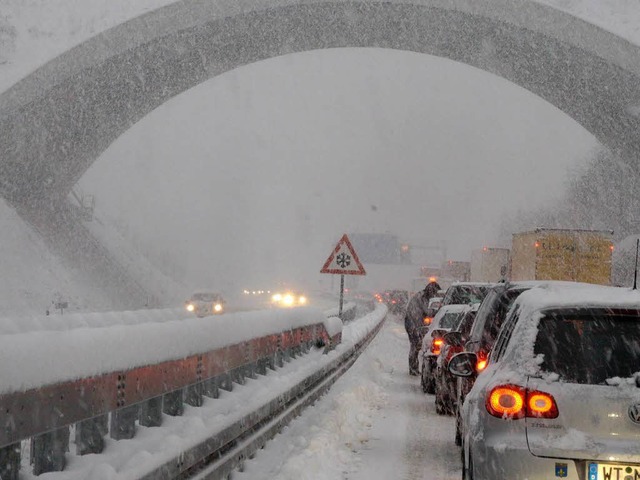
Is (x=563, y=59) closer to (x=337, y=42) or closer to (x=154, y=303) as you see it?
(x=337, y=42)

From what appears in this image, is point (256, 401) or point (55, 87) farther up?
point (55, 87)

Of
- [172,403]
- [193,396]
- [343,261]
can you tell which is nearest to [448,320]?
[343,261]

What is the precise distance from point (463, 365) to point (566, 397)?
6.70 ft

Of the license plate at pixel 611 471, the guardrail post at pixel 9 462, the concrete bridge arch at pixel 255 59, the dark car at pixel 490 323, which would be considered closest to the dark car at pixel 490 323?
the dark car at pixel 490 323

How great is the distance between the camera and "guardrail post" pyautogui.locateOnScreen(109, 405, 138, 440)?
684cm

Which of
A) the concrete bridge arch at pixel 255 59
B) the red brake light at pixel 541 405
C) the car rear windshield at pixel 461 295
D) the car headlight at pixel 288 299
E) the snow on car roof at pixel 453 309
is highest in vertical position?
the concrete bridge arch at pixel 255 59

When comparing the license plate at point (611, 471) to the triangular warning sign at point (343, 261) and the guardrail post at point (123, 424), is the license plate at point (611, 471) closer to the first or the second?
the guardrail post at point (123, 424)

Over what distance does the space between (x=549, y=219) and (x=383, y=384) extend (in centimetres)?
10134

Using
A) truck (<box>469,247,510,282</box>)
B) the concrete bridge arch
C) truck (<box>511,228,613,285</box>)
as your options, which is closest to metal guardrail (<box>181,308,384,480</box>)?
truck (<box>511,228,613,285</box>)

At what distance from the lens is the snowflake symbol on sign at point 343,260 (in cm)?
2064

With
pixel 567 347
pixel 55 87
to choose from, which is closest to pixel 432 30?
pixel 55 87

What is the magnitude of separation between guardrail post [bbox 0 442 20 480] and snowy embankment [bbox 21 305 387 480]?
20 centimetres

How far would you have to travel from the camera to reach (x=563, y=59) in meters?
46.5

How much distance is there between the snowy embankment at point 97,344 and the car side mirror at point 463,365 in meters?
1.91
